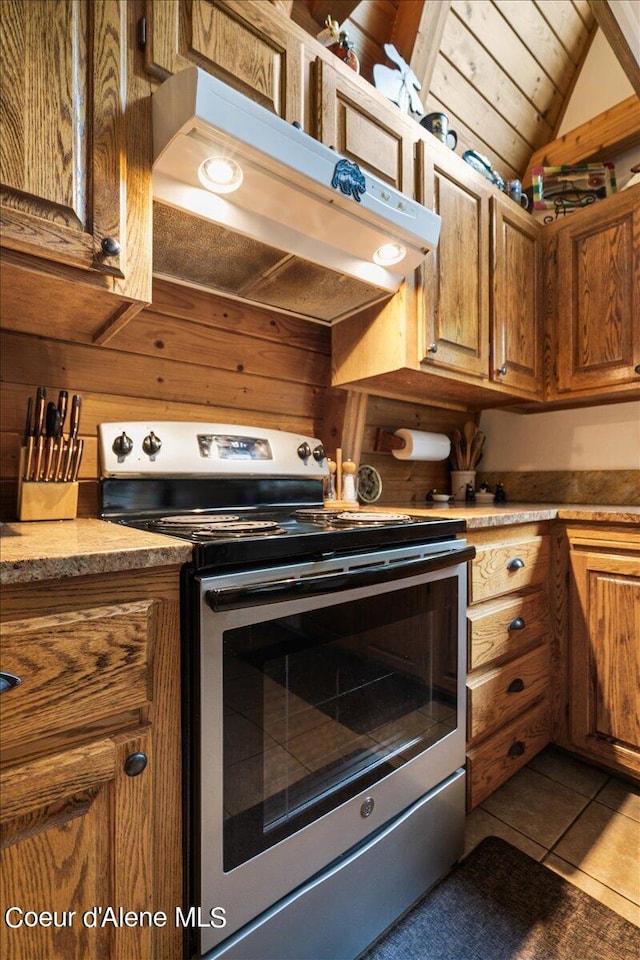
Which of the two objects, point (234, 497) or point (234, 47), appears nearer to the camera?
point (234, 47)

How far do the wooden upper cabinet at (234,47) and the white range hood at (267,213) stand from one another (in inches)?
5.5

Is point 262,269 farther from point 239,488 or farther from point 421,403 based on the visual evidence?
point 421,403

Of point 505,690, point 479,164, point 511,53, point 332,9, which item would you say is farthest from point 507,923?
point 511,53

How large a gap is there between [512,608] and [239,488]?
969 millimetres

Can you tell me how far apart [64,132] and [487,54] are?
2095mm

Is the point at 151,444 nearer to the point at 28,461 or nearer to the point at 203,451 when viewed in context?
the point at 203,451

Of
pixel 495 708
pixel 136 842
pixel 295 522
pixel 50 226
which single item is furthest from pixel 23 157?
pixel 495 708

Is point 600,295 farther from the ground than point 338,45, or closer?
closer

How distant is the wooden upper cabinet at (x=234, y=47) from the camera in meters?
1.00

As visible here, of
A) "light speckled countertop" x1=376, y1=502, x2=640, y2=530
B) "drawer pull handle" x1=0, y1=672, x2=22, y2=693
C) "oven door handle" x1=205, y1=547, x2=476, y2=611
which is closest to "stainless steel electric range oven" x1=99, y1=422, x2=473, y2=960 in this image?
"oven door handle" x1=205, y1=547, x2=476, y2=611

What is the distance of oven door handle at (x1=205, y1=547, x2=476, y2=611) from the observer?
0.77m

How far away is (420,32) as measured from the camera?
1768 millimetres

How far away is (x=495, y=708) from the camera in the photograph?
142cm

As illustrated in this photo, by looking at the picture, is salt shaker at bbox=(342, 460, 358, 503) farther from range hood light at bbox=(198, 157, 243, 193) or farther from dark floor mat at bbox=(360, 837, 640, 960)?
dark floor mat at bbox=(360, 837, 640, 960)
